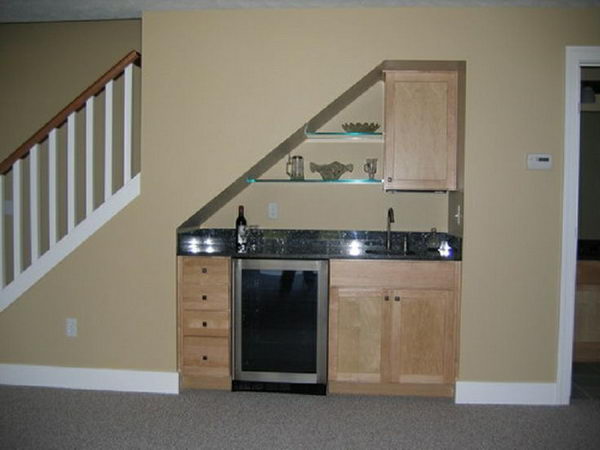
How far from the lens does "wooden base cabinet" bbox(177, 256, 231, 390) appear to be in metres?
3.06

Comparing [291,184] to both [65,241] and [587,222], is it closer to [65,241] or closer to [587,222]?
[65,241]

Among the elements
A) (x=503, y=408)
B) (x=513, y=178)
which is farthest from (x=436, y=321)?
(x=513, y=178)

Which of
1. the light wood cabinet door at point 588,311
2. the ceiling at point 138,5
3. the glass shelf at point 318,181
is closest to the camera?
the ceiling at point 138,5

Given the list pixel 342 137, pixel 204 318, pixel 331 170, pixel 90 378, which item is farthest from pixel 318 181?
pixel 90 378

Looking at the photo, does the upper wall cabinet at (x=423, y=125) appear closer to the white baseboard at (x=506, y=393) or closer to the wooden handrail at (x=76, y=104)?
the white baseboard at (x=506, y=393)

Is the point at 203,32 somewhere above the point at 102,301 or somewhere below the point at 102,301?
above

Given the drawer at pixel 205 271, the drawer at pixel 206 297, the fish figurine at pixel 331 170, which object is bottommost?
the drawer at pixel 206 297

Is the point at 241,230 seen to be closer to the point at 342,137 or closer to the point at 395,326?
the point at 342,137

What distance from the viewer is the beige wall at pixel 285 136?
293 cm

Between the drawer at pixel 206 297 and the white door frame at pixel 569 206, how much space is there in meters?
2.18

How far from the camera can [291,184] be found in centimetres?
364

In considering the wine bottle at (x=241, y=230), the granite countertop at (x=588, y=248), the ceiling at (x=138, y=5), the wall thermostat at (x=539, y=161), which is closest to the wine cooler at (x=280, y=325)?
the wine bottle at (x=241, y=230)

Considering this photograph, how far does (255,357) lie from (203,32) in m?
2.20

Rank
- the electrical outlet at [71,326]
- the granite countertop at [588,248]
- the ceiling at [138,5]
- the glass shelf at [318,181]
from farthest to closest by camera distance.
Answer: the granite countertop at [588,248] → the glass shelf at [318,181] → the electrical outlet at [71,326] → the ceiling at [138,5]
